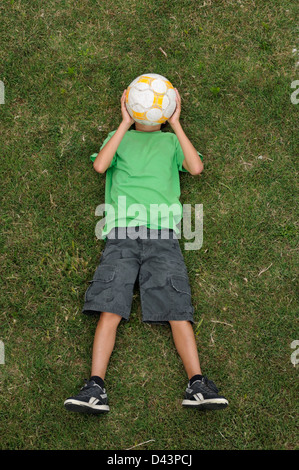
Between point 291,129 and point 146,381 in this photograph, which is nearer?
point 146,381

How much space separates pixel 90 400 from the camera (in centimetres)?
341

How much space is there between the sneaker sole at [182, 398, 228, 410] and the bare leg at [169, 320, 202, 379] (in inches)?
8.7

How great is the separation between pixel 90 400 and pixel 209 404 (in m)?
0.92

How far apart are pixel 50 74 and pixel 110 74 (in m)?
0.59

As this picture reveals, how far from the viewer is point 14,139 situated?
4234 millimetres

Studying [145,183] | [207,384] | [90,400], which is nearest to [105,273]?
[145,183]

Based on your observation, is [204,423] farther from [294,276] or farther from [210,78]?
[210,78]

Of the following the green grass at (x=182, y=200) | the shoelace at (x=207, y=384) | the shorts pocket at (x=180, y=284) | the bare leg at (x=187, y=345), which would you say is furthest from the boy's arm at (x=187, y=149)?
the shoelace at (x=207, y=384)

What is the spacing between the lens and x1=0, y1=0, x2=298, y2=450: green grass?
11.9 feet

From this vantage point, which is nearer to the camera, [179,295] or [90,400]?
[90,400]

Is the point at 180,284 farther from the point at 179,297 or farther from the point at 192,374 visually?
the point at 192,374

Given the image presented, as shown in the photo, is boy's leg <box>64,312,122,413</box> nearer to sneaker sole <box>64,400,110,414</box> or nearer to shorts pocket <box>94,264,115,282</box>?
sneaker sole <box>64,400,110,414</box>

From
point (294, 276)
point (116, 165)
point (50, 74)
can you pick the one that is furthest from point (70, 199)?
point (294, 276)

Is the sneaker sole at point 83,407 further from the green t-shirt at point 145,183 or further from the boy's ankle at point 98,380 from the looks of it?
the green t-shirt at point 145,183
